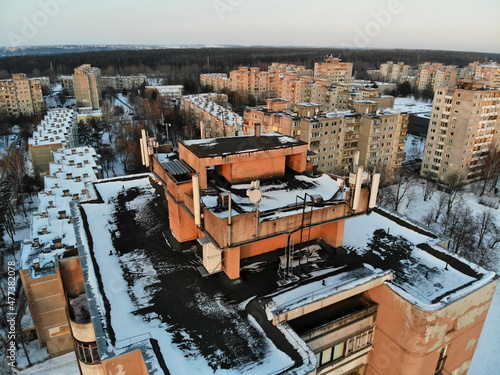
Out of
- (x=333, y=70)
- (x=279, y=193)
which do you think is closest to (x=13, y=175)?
(x=279, y=193)

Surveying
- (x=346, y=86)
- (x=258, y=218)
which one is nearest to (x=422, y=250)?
(x=258, y=218)

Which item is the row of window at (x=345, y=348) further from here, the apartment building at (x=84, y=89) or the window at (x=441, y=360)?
the apartment building at (x=84, y=89)

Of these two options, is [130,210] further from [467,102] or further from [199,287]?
[467,102]

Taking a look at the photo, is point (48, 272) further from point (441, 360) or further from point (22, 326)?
point (441, 360)

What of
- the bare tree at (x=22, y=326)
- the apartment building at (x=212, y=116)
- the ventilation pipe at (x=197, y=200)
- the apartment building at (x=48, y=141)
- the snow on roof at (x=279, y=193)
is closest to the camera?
the ventilation pipe at (x=197, y=200)

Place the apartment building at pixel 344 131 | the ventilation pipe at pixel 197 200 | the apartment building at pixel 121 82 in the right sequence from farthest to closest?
the apartment building at pixel 121 82, the apartment building at pixel 344 131, the ventilation pipe at pixel 197 200

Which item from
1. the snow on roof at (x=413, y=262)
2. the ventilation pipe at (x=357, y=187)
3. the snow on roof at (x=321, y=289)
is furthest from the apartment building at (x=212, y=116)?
the snow on roof at (x=321, y=289)
